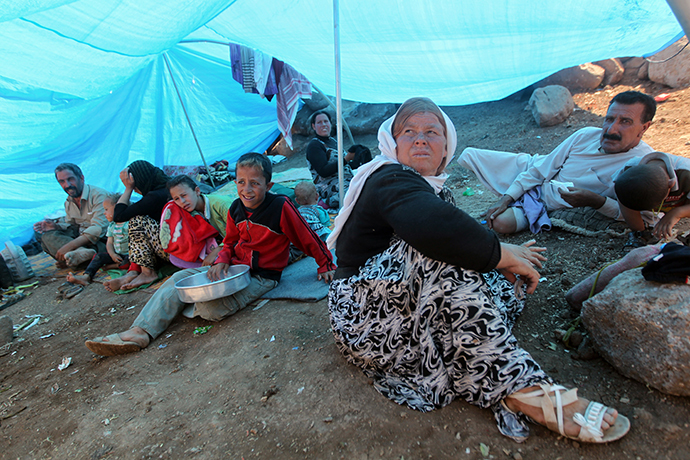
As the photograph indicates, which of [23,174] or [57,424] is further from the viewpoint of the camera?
[23,174]

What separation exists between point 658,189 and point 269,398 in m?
2.77

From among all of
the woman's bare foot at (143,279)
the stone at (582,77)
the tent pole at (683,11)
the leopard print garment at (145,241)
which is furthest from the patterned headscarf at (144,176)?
the stone at (582,77)

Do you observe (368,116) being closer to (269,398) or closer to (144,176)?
(144,176)

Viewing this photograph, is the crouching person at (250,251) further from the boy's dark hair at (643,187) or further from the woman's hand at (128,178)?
the boy's dark hair at (643,187)

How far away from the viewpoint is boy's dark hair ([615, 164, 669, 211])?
7.70ft

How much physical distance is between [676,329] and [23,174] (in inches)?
276

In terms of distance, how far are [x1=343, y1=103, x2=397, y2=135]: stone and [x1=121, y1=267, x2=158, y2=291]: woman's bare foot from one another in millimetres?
6712

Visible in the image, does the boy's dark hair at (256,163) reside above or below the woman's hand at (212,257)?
above

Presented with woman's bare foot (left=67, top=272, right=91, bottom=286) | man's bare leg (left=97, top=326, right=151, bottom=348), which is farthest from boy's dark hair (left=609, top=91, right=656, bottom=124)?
woman's bare foot (left=67, top=272, right=91, bottom=286)

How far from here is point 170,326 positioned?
2791 millimetres

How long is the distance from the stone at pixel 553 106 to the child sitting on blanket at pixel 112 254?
658 cm

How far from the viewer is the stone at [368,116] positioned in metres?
9.11

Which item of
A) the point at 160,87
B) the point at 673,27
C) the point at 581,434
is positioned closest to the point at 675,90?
the point at 673,27

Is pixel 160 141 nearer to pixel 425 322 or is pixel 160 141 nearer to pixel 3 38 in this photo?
pixel 3 38
